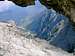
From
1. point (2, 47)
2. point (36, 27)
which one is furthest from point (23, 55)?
point (36, 27)

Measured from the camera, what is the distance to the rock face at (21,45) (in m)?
3.61

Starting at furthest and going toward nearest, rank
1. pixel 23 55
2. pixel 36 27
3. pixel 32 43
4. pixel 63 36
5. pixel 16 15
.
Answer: pixel 16 15 → pixel 36 27 → pixel 63 36 → pixel 32 43 → pixel 23 55

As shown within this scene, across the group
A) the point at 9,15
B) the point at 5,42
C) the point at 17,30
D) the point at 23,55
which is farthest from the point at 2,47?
the point at 9,15

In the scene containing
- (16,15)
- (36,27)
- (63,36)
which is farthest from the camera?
(16,15)

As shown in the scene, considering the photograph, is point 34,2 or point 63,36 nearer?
point 63,36

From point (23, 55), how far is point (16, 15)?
200 centimetres

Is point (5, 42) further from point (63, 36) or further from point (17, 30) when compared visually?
point (63, 36)

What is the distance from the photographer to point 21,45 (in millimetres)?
3910

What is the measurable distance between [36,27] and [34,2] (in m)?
0.64

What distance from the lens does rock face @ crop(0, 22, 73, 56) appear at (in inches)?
142

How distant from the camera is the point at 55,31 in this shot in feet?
15.5

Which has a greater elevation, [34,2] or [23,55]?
[34,2]

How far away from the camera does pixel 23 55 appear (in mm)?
3504

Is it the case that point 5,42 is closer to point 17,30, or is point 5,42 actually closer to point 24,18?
point 17,30
